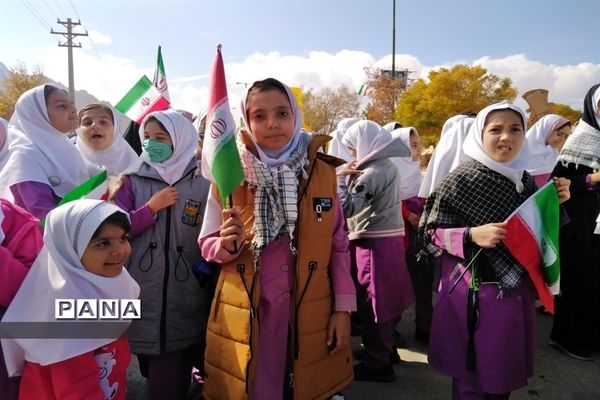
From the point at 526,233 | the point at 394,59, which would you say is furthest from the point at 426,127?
the point at 526,233

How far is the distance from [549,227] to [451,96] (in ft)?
100

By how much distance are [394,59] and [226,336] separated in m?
27.1

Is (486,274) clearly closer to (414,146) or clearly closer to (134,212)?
(134,212)

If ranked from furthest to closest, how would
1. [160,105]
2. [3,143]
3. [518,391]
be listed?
1. [160,105]
2. [518,391]
3. [3,143]

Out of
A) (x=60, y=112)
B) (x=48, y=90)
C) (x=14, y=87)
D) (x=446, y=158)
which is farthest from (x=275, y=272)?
(x=14, y=87)

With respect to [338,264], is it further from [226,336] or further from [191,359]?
[191,359]

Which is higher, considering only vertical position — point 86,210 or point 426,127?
point 426,127

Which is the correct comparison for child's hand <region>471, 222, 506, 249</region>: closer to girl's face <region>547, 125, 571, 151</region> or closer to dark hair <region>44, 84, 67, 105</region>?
dark hair <region>44, 84, 67, 105</region>

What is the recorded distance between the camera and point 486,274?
2078mm

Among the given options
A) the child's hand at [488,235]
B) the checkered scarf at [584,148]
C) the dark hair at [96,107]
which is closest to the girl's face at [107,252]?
the child's hand at [488,235]

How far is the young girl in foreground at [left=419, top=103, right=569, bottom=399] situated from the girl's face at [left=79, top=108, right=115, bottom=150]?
9.09 ft

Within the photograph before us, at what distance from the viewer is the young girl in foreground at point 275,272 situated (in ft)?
5.95

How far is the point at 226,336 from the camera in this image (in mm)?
1854

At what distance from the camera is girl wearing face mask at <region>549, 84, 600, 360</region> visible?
3.13 metres
